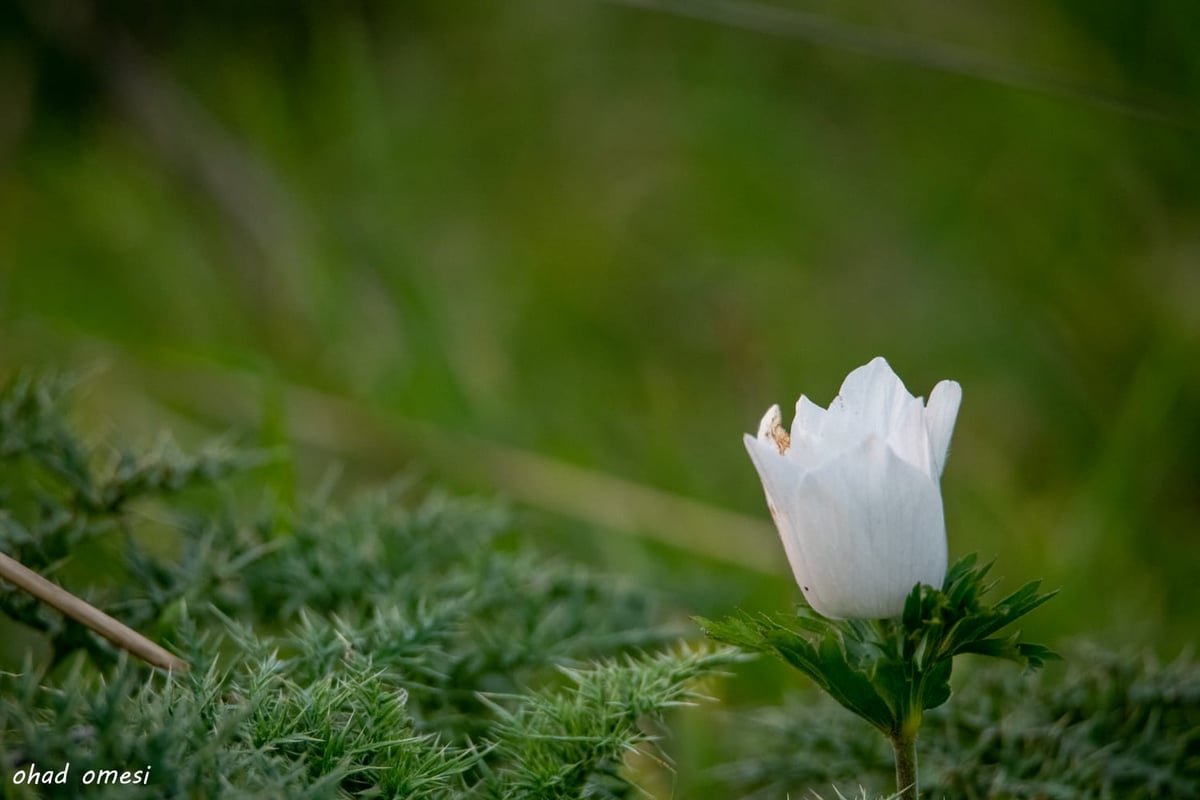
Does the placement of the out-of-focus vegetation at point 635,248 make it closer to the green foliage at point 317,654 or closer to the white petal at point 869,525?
the green foliage at point 317,654

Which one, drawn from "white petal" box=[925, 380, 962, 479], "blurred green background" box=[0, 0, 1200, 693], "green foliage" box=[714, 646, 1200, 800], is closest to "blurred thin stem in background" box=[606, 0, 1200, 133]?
"blurred green background" box=[0, 0, 1200, 693]

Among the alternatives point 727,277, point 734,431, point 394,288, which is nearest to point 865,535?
point 734,431

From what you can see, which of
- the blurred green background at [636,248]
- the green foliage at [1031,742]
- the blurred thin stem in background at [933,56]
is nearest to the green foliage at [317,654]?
the green foliage at [1031,742]

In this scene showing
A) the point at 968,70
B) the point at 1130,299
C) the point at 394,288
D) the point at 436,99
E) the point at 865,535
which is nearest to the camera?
the point at 865,535

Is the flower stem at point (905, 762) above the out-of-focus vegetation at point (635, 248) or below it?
below

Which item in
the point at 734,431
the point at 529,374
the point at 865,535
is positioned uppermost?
the point at 529,374

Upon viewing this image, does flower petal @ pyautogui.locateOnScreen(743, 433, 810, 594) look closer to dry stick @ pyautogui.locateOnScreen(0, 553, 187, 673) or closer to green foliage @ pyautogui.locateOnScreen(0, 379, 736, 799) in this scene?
green foliage @ pyautogui.locateOnScreen(0, 379, 736, 799)

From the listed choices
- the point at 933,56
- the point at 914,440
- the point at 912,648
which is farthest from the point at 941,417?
the point at 933,56

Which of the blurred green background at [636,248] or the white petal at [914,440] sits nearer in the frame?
the white petal at [914,440]

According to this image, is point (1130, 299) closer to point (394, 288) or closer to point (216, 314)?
point (394, 288)
